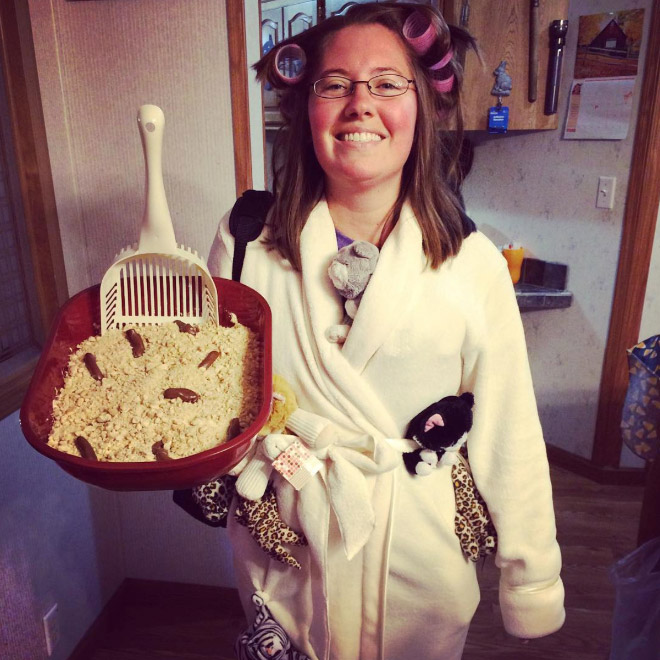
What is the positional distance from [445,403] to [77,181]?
1.02 metres

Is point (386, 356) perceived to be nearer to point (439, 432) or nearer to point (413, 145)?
point (439, 432)

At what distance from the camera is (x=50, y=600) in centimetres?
139

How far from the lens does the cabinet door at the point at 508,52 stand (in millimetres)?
2025

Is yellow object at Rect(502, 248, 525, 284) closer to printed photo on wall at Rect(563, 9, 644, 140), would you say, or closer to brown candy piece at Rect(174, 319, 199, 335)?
printed photo on wall at Rect(563, 9, 644, 140)

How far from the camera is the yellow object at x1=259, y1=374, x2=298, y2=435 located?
88 centimetres

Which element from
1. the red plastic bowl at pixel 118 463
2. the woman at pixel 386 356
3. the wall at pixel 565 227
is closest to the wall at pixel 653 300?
the wall at pixel 565 227

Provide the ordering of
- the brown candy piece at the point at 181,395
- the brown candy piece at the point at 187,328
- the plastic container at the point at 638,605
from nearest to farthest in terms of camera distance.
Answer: the brown candy piece at the point at 181,395 < the brown candy piece at the point at 187,328 < the plastic container at the point at 638,605

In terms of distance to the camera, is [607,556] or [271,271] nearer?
[271,271]

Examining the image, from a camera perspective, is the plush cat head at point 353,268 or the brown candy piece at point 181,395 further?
the plush cat head at point 353,268

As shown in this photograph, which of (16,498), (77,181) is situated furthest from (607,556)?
(77,181)

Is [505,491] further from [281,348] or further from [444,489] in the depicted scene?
[281,348]

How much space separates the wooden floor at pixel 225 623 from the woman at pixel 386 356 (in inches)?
23.8

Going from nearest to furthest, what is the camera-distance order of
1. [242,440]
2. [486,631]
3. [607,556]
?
[242,440] < [486,631] < [607,556]

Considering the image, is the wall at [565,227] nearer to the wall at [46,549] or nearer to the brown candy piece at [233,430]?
the wall at [46,549]
